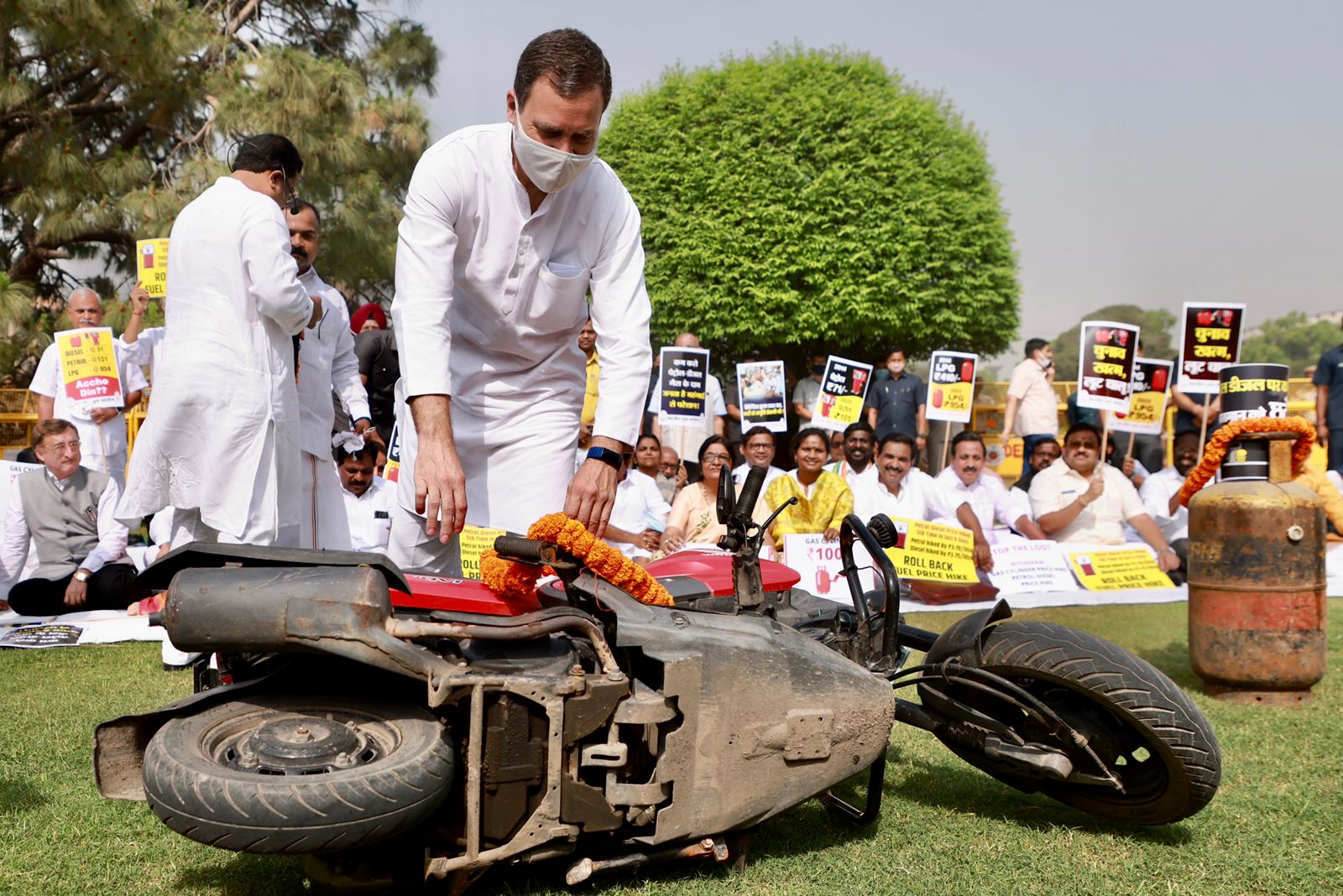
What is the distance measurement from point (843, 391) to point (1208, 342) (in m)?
3.49

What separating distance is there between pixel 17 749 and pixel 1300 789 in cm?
468

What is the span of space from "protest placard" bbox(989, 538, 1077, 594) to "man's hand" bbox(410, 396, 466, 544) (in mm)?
6195

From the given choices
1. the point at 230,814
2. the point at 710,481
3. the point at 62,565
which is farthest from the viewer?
the point at 710,481

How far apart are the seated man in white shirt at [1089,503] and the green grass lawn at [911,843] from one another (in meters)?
4.59

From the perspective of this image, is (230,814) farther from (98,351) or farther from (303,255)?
(98,351)

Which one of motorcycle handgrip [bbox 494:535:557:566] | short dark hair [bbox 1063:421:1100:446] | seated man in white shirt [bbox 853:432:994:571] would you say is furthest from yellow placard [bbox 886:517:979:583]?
motorcycle handgrip [bbox 494:535:557:566]

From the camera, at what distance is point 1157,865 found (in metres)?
3.38

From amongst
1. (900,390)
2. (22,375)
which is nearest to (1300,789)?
(900,390)

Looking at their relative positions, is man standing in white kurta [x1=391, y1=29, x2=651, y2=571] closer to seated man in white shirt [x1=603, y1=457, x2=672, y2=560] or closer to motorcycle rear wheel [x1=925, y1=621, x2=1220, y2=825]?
motorcycle rear wheel [x1=925, y1=621, x2=1220, y2=825]

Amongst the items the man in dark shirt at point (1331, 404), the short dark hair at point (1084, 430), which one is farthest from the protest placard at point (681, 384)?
the man in dark shirt at point (1331, 404)

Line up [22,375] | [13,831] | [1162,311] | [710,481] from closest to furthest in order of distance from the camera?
1. [13,831]
2. [710,481]
3. [22,375]
4. [1162,311]

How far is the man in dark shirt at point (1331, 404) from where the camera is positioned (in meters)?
11.4

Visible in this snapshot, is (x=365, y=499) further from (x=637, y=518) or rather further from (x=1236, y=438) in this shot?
(x=1236, y=438)

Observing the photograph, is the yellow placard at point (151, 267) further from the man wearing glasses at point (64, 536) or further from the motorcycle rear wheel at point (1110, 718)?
the motorcycle rear wheel at point (1110, 718)
